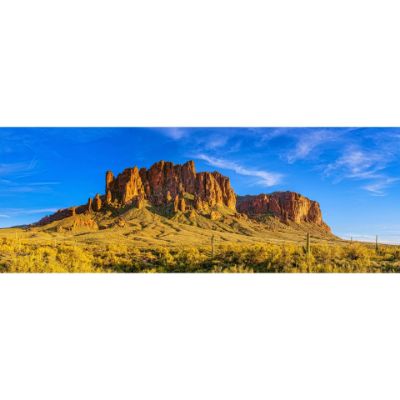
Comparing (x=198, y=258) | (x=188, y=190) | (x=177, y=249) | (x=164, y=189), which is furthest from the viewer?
(x=188, y=190)

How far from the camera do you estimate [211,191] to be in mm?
8680

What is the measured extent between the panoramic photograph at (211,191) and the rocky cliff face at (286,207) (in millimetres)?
27

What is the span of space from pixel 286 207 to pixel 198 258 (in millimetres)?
2305

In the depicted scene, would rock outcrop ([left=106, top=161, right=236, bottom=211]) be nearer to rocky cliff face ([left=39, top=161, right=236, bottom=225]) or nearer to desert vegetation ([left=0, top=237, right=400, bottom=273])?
rocky cliff face ([left=39, top=161, right=236, bottom=225])

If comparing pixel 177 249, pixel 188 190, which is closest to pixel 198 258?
pixel 177 249

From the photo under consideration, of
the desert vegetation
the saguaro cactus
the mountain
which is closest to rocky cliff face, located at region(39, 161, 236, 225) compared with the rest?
→ the mountain

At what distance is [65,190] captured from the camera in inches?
320

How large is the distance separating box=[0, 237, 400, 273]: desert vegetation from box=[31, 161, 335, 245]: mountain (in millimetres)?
296

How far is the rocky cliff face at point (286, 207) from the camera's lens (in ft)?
26.7

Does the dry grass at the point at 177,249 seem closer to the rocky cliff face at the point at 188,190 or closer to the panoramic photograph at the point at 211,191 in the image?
the panoramic photograph at the point at 211,191

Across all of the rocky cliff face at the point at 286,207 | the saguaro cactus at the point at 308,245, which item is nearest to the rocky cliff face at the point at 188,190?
the rocky cliff face at the point at 286,207

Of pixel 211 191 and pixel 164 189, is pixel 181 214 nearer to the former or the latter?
pixel 164 189
